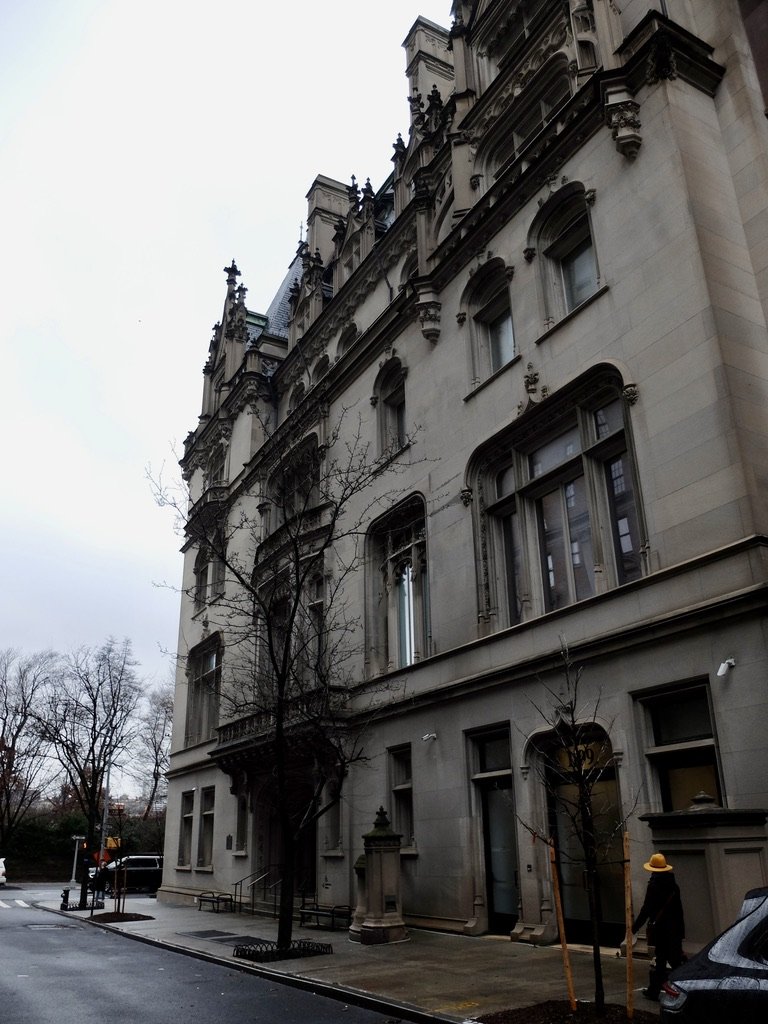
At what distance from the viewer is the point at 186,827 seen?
34.2 m

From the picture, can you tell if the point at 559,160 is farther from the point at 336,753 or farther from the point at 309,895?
the point at 309,895

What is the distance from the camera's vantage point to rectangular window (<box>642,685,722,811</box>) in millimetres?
12281

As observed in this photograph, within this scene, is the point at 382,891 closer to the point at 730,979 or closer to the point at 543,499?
the point at 543,499

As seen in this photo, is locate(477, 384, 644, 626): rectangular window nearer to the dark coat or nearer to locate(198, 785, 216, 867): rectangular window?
the dark coat

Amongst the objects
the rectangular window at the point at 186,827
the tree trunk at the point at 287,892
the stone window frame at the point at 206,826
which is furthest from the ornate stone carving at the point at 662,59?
the rectangular window at the point at 186,827

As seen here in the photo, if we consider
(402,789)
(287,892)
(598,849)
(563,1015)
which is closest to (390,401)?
(402,789)

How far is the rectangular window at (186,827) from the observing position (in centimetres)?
3347

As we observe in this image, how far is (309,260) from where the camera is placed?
31922 mm

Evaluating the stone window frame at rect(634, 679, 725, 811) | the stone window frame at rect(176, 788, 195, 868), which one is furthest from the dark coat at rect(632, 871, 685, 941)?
the stone window frame at rect(176, 788, 195, 868)

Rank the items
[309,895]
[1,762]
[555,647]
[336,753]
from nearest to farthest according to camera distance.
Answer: [555,647]
[336,753]
[309,895]
[1,762]

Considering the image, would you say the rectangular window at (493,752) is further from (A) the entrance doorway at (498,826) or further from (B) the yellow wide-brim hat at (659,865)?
(B) the yellow wide-brim hat at (659,865)

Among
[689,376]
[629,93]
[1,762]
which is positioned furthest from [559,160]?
[1,762]

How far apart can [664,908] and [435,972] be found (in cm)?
468

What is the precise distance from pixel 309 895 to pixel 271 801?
10.7 feet
